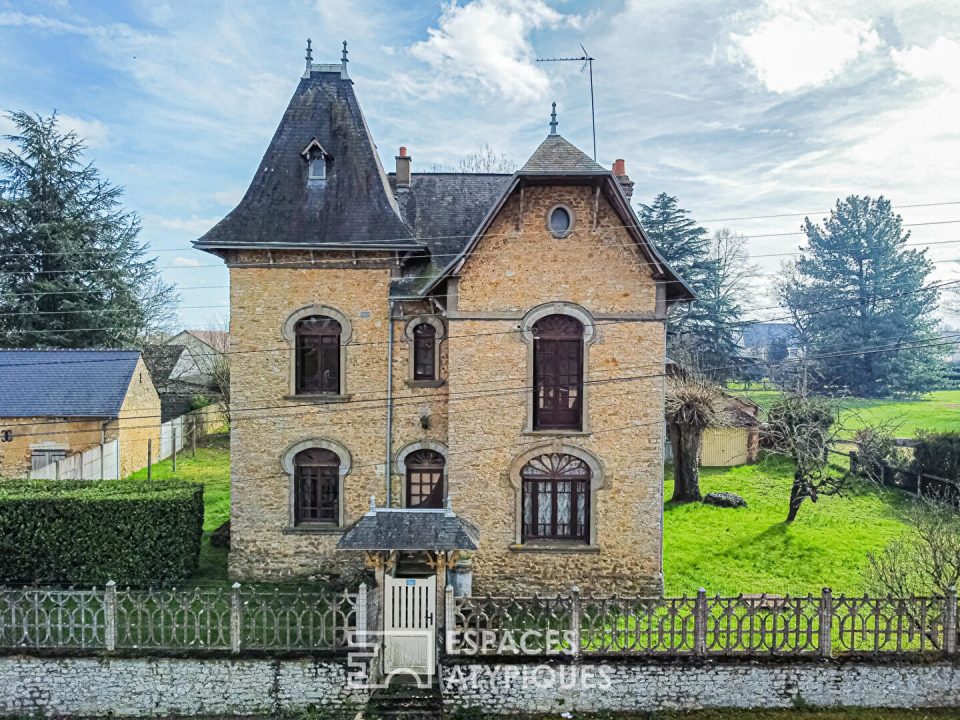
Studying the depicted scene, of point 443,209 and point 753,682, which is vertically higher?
point 443,209

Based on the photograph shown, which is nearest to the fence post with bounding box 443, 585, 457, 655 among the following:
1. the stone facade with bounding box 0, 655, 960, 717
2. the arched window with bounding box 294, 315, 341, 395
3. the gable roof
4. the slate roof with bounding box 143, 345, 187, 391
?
the stone facade with bounding box 0, 655, 960, 717

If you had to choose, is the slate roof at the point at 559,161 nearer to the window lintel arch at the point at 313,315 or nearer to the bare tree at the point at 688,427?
the window lintel arch at the point at 313,315

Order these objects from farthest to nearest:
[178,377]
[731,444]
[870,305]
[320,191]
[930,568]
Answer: [870,305] → [178,377] → [731,444] → [320,191] → [930,568]

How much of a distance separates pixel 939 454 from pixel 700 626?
1935cm

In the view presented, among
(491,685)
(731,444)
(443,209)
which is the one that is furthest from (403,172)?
(731,444)

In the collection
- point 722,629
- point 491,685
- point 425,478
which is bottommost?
point 491,685

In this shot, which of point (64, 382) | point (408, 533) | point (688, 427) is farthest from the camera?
point (64, 382)

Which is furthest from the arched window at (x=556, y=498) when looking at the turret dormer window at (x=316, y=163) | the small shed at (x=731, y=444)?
the small shed at (x=731, y=444)

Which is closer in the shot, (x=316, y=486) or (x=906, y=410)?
(x=316, y=486)

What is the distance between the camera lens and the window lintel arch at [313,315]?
1444 centimetres

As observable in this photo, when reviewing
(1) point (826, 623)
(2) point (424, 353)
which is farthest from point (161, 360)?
(1) point (826, 623)

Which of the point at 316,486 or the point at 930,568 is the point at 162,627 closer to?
the point at 316,486

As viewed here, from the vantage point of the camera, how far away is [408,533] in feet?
34.9

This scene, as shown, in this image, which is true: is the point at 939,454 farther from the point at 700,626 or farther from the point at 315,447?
the point at 315,447
